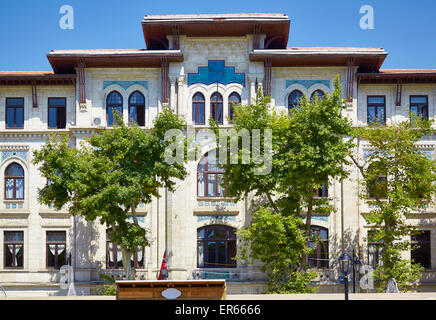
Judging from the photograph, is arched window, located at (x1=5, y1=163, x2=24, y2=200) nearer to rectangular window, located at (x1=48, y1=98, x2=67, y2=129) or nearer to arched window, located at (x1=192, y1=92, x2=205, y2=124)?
rectangular window, located at (x1=48, y1=98, x2=67, y2=129)

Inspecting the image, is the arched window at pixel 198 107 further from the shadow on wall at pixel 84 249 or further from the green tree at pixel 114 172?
the shadow on wall at pixel 84 249

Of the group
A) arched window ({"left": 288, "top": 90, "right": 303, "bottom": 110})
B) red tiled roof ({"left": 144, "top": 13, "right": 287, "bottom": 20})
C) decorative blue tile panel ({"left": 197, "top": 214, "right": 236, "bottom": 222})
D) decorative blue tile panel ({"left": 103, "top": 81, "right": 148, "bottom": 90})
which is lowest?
decorative blue tile panel ({"left": 197, "top": 214, "right": 236, "bottom": 222})

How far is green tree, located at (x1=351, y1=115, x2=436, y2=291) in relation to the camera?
26188 mm

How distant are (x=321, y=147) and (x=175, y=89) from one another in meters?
9.23

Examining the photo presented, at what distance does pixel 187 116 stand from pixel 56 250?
32.8ft

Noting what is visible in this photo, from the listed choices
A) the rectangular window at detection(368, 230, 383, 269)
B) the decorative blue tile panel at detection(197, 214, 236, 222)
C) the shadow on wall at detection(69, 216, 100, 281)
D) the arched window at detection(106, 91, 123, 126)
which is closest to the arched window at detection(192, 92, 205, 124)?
the arched window at detection(106, 91, 123, 126)

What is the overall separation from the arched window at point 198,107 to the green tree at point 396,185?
829cm

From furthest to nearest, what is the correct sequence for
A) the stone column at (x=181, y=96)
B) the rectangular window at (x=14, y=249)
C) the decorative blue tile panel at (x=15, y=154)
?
the decorative blue tile panel at (x=15, y=154), the rectangular window at (x=14, y=249), the stone column at (x=181, y=96)

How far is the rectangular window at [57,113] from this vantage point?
3050 cm

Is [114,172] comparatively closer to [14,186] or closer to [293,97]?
[14,186]

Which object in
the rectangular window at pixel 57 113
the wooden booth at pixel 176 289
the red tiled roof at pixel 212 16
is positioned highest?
the red tiled roof at pixel 212 16

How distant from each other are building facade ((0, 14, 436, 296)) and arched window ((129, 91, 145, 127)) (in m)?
0.05

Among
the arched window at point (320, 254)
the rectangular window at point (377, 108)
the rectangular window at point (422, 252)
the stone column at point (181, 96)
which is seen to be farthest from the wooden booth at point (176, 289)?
the rectangular window at point (377, 108)
